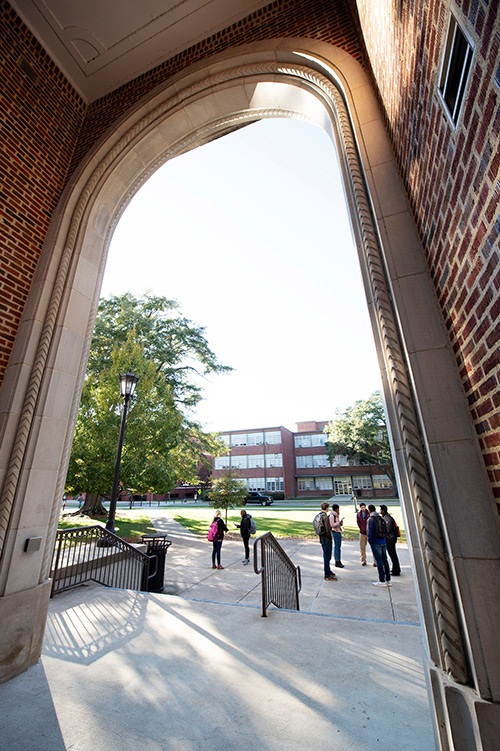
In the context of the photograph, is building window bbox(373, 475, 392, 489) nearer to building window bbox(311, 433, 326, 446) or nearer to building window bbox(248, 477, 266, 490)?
building window bbox(311, 433, 326, 446)

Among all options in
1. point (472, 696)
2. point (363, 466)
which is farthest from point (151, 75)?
point (363, 466)

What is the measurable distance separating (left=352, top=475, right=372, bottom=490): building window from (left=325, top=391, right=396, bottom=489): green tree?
11.3 feet

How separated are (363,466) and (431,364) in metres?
48.4

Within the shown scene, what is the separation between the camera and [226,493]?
16.7m

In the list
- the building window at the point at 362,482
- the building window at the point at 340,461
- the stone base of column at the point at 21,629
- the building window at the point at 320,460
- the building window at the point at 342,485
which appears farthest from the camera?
the building window at the point at 320,460

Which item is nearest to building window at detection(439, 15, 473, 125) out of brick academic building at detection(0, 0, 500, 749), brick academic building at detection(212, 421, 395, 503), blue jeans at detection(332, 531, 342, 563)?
brick academic building at detection(0, 0, 500, 749)

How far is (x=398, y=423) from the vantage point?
2.33m

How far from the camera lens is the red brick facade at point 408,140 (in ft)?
5.06

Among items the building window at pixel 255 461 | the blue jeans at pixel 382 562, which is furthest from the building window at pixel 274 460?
the blue jeans at pixel 382 562

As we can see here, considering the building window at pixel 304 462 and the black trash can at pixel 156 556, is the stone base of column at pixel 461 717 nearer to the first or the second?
the black trash can at pixel 156 556

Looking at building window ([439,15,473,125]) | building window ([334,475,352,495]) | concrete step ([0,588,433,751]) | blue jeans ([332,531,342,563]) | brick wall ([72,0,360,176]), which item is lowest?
concrete step ([0,588,433,751])

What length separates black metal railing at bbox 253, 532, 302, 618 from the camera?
485 centimetres

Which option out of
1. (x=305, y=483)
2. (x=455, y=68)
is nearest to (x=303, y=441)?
(x=305, y=483)

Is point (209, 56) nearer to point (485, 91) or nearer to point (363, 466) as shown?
point (485, 91)
